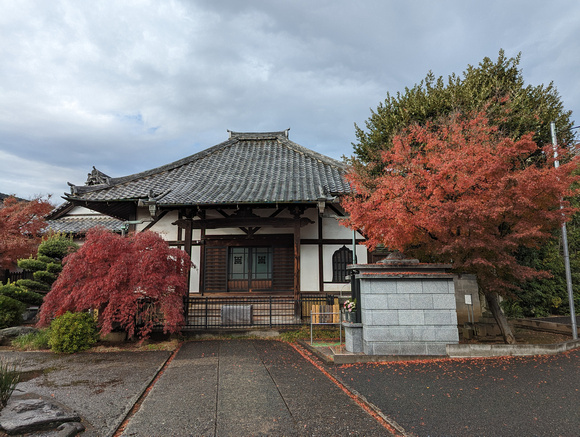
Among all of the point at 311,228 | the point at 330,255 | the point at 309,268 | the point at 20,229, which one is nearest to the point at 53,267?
the point at 20,229

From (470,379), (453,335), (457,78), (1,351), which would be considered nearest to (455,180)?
(453,335)

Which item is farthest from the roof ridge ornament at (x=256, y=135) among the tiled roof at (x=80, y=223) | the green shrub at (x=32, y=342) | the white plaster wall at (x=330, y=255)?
the green shrub at (x=32, y=342)

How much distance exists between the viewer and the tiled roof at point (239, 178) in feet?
39.1

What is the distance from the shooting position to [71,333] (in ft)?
28.8

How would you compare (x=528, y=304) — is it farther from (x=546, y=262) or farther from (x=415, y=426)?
(x=415, y=426)

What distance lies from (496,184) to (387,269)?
322 cm

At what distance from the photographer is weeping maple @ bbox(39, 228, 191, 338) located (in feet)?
28.6

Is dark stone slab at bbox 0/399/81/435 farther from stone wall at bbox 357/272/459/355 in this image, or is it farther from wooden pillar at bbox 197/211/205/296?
wooden pillar at bbox 197/211/205/296

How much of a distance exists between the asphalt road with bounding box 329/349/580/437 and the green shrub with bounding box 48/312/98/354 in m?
6.99

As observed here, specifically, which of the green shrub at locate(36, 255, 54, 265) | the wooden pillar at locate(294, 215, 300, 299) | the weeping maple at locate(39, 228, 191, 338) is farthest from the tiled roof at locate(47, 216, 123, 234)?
the wooden pillar at locate(294, 215, 300, 299)

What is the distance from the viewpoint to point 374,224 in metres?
8.48

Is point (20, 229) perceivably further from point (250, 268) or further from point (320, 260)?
point (320, 260)

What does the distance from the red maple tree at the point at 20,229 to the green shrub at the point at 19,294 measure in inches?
118

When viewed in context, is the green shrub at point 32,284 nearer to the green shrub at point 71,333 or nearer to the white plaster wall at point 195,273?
the green shrub at point 71,333
